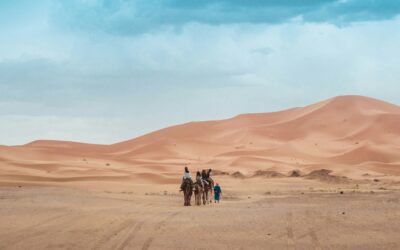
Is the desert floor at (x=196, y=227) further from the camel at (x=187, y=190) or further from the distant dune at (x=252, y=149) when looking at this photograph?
the distant dune at (x=252, y=149)

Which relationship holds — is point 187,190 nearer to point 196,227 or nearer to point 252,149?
point 196,227

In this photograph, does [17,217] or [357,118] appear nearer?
[17,217]

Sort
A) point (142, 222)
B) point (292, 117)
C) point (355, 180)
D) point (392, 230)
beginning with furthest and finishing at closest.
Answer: point (292, 117) → point (355, 180) → point (142, 222) → point (392, 230)

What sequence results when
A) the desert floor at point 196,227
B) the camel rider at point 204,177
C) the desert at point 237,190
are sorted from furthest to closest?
the camel rider at point 204,177
the desert at point 237,190
the desert floor at point 196,227

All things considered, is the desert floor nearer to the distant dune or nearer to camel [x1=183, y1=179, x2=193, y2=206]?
camel [x1=183, y1=179, x2=193, y2=206]

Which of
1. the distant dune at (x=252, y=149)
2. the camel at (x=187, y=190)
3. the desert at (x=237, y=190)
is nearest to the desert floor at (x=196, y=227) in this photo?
the desert at (x=237, y=190)

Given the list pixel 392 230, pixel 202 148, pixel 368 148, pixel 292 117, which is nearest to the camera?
pixel 392 230

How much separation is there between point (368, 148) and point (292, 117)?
143 ft

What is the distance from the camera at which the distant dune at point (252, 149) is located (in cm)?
5794

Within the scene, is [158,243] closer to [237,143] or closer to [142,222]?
[142,222]

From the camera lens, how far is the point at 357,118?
102m

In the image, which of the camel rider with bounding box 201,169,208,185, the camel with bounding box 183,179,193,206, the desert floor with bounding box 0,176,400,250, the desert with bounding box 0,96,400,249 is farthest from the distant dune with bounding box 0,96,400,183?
the desert floor with bounding box 0,176,400,250

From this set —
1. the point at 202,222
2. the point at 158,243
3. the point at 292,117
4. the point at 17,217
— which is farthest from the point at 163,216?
the point at 292,117

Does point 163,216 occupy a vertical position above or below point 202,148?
below
